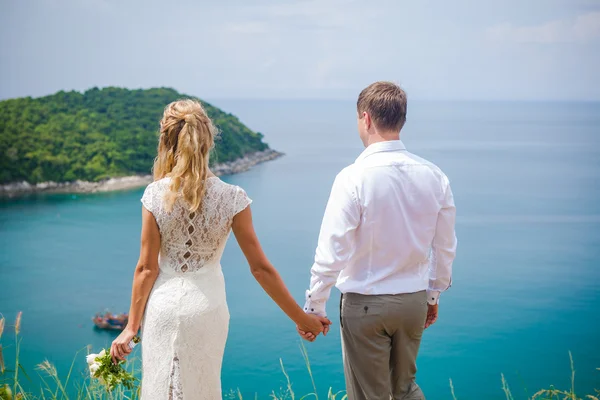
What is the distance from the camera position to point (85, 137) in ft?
208

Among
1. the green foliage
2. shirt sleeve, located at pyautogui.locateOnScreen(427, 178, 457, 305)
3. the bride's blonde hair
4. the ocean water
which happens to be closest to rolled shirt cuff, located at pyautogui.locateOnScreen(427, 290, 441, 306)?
shirt sleeve, located at pyautogui.locateOnScreen(427, 178, 457, 305)

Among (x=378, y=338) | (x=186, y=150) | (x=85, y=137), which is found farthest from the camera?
(x=85, y=137)

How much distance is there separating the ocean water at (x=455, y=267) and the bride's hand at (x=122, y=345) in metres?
10.0

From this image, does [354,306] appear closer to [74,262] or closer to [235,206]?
[235,206]

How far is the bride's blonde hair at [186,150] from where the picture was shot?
2.17 meters

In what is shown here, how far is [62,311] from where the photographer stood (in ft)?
135

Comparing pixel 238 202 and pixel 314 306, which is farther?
pixel 314 306

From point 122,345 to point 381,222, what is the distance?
105 cm

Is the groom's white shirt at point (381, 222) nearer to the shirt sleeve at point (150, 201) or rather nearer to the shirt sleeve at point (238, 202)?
the shirt sleeve at point (238, 202)

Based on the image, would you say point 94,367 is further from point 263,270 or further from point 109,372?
point 263,270

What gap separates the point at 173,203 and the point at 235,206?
21cm

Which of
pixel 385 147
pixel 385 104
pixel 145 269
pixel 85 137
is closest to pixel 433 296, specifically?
pixel 385 147

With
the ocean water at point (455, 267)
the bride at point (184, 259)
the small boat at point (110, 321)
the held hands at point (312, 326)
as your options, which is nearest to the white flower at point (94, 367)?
the bride at point (184, 259)

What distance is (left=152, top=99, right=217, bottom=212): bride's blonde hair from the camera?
85.4 inches
